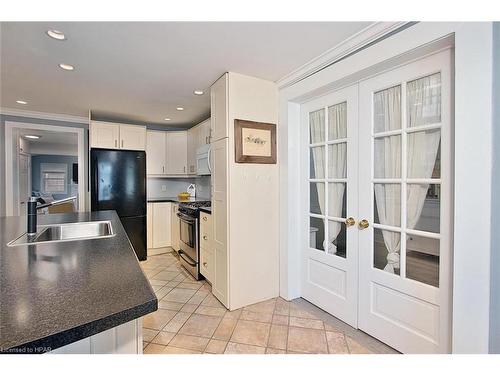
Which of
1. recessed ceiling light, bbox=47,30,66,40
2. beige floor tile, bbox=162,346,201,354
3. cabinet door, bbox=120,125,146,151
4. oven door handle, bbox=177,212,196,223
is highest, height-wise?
recessed ceiling light, bbox=47,30,66,40

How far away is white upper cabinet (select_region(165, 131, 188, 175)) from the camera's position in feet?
14.7

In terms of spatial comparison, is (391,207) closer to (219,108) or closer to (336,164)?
(336,164)

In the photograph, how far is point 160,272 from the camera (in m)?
3.41

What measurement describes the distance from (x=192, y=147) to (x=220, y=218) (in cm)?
218

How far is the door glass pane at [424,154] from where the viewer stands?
155 centimetres

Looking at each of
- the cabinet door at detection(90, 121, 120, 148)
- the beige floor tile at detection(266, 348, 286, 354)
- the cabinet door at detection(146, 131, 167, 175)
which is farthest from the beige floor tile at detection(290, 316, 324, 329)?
the cabinet door at detection(90, 121, 120, 148)

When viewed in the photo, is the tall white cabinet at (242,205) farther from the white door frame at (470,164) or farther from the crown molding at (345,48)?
the white door frame at (470,164)

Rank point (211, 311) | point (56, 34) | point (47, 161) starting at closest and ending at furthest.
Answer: point (56, 34), point (211, 311), point (47, 161)

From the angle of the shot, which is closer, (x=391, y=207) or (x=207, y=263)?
(x=391, y=207)

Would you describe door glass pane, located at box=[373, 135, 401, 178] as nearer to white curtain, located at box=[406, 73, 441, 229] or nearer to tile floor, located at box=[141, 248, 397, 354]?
white curtain, located at box=[406, 73, 441, 229]

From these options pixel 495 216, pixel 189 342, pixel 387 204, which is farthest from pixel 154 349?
pixel 495 216

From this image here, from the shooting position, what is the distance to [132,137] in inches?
154

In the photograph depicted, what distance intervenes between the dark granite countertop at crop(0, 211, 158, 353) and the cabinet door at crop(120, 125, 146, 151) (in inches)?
114
